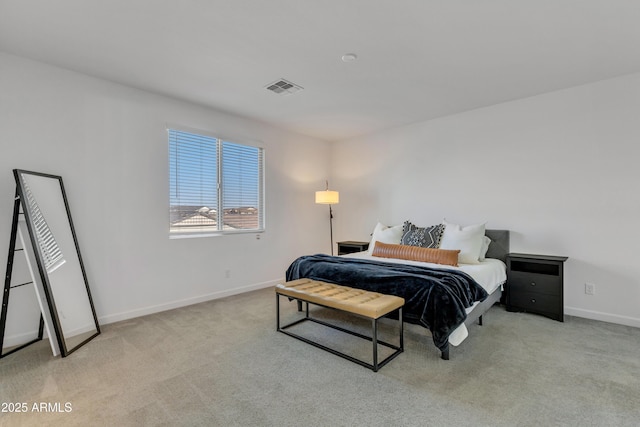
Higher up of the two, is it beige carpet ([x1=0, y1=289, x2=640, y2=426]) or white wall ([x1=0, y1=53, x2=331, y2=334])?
white wall ([x1=0, y1=53, x2=331, y2=334])

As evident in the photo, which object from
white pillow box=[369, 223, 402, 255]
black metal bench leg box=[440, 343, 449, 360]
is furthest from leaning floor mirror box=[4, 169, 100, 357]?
white pillow box=[369, 223, 402, 255]

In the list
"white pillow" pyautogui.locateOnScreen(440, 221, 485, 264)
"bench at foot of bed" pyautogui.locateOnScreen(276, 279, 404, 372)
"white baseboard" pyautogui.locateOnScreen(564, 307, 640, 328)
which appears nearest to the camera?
"bench at foot of bed" pyautogui.locateOnScreen(276, 279, 404, 372)

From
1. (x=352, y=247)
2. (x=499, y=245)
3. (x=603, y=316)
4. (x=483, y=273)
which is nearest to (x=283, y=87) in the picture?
(x=352, y=247)

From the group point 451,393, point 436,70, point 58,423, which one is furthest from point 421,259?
point 58,423

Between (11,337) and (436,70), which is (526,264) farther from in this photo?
(11,337)

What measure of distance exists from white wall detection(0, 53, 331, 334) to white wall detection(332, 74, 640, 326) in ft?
8.73

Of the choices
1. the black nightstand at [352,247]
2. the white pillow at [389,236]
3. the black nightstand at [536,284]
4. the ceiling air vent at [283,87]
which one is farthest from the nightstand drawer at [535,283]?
the ceiling air vent at [283,87]

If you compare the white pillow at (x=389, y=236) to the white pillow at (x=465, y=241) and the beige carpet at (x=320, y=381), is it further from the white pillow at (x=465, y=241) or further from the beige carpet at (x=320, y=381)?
the beige carpet at (x=320, y=381)

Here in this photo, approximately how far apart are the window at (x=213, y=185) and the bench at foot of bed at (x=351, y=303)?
1721mm

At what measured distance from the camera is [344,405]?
1.82 meters

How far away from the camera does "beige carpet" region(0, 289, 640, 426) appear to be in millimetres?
1715

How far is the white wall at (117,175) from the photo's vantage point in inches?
108

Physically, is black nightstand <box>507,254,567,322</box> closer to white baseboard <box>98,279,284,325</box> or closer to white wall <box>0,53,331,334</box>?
white baseboard <box>98,279,284,325</box>

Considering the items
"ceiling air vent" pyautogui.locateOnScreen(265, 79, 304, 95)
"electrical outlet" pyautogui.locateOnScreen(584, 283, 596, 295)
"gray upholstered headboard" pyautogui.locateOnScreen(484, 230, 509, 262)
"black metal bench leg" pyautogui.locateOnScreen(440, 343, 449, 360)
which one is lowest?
"black metal bench leg" pyautogui.locateOnScreen(440, 343, 449, 360)
